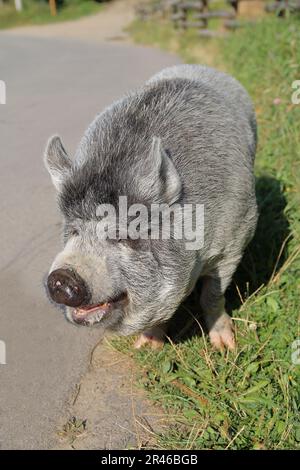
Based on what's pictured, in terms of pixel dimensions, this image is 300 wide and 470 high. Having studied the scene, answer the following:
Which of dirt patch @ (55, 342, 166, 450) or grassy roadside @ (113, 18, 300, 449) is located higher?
grassy roadside @ (113, 18, 300, 449)

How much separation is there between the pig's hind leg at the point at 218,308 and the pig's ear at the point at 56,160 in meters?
1.23

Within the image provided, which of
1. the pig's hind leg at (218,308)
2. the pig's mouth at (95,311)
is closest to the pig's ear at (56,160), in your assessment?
the pig's mouth at (95,311)

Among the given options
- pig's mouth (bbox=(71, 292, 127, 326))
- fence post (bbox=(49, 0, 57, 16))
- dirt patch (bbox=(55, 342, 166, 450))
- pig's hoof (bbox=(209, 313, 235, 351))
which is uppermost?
fence post (bbox=(49, 0, 57, 16))

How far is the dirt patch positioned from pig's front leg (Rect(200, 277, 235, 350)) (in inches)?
23.5

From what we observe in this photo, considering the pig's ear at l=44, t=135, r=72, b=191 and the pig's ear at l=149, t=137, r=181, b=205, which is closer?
the pig's ear at l=149, t=137, r=181, b=205

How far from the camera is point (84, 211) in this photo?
99.7 inches

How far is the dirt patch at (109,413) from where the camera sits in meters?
2.81

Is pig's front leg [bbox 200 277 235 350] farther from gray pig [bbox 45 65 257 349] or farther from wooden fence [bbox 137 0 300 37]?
wooden fence [bbox 137 0 300 37]

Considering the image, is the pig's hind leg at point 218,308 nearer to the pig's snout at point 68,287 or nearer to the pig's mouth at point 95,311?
the pig's mouth at point 95,311

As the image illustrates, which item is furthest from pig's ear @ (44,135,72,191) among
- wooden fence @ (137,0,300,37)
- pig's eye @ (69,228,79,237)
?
wooden fence @ (137,0,300,37)

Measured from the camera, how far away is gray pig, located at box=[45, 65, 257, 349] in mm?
2473

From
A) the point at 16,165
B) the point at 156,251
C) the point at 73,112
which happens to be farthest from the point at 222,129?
the point at 73,112

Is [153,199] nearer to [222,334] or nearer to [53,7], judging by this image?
[222,334]

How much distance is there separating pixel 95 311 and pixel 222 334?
1272mm
